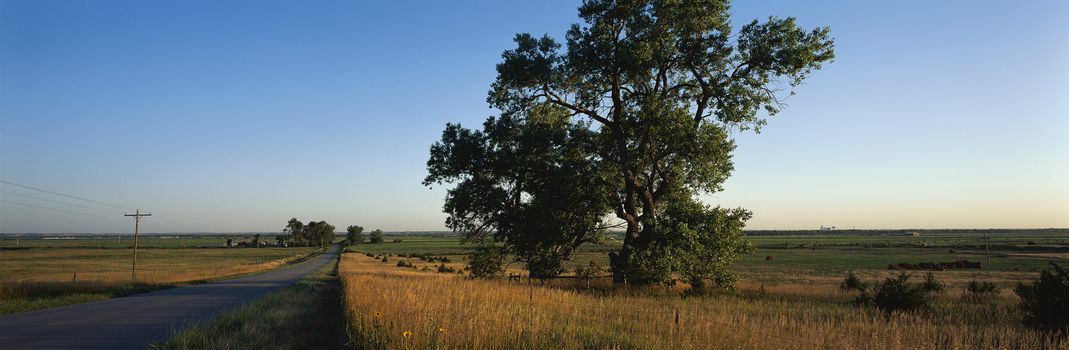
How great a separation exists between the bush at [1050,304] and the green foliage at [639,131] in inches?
295

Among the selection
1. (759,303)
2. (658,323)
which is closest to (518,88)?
(759,303)

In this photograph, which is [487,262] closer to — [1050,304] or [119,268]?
[1050,304]

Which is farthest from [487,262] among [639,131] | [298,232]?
[298,232]

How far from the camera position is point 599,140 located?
21.3m

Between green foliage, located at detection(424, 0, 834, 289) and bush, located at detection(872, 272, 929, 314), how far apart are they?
402 centimetres

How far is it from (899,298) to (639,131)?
9.00m

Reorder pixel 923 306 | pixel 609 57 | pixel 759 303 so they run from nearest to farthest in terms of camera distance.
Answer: pixel 923 306
pixel 759 303
pixel 609 57

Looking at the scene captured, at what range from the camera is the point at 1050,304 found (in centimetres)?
1135

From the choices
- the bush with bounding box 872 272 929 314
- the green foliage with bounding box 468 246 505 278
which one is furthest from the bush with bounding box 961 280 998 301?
the green foliage with bounding box 468 246 505 278

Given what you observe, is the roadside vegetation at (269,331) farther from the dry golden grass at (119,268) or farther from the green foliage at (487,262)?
the dry golden grass at (119,268)

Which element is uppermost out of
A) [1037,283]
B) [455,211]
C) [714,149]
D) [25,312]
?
[714,149]

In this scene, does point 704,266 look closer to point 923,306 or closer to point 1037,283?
point 923,306

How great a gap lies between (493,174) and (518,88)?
530cm

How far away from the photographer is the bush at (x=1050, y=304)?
11.0 m
